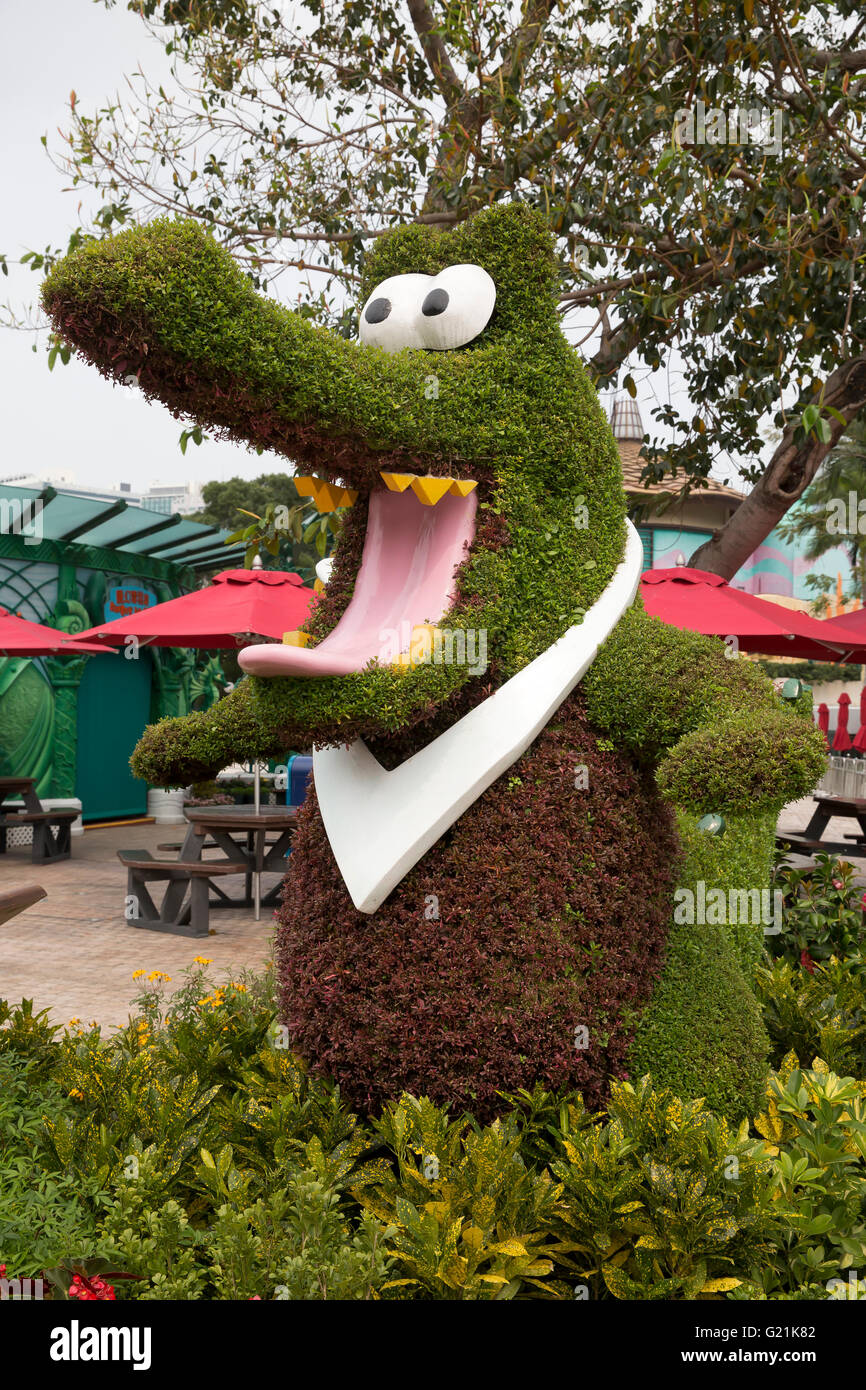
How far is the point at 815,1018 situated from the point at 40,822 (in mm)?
8916

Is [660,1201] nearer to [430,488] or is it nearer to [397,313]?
[430,488]

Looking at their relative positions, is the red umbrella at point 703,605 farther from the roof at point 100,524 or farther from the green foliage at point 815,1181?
the roof at point 100,524

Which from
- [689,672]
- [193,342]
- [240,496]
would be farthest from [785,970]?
[240,496]

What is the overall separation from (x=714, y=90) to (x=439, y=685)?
4260 mm

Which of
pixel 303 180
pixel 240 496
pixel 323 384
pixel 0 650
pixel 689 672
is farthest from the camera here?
pixel 240 496

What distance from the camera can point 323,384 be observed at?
2369mm

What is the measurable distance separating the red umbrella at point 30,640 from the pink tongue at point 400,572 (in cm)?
757

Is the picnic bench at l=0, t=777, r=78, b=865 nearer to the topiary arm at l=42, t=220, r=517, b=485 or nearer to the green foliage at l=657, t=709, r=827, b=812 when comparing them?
the topiary arm at l=42, t=220, r=517, b=485

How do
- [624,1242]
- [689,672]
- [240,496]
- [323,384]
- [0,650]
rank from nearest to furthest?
1. [323,384]
2. [624,1242]
3. [689,672]
4. [0,650]
5. [240,496]

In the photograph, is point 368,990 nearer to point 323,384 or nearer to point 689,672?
point 689,672

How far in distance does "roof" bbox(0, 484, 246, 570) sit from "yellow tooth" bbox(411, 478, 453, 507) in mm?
9283

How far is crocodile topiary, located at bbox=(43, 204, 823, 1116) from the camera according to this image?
8.11ft

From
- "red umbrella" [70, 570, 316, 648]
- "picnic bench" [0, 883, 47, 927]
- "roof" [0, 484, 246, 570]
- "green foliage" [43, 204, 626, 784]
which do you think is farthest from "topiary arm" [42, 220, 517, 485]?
"roof" [0, 484, 246, 570]
